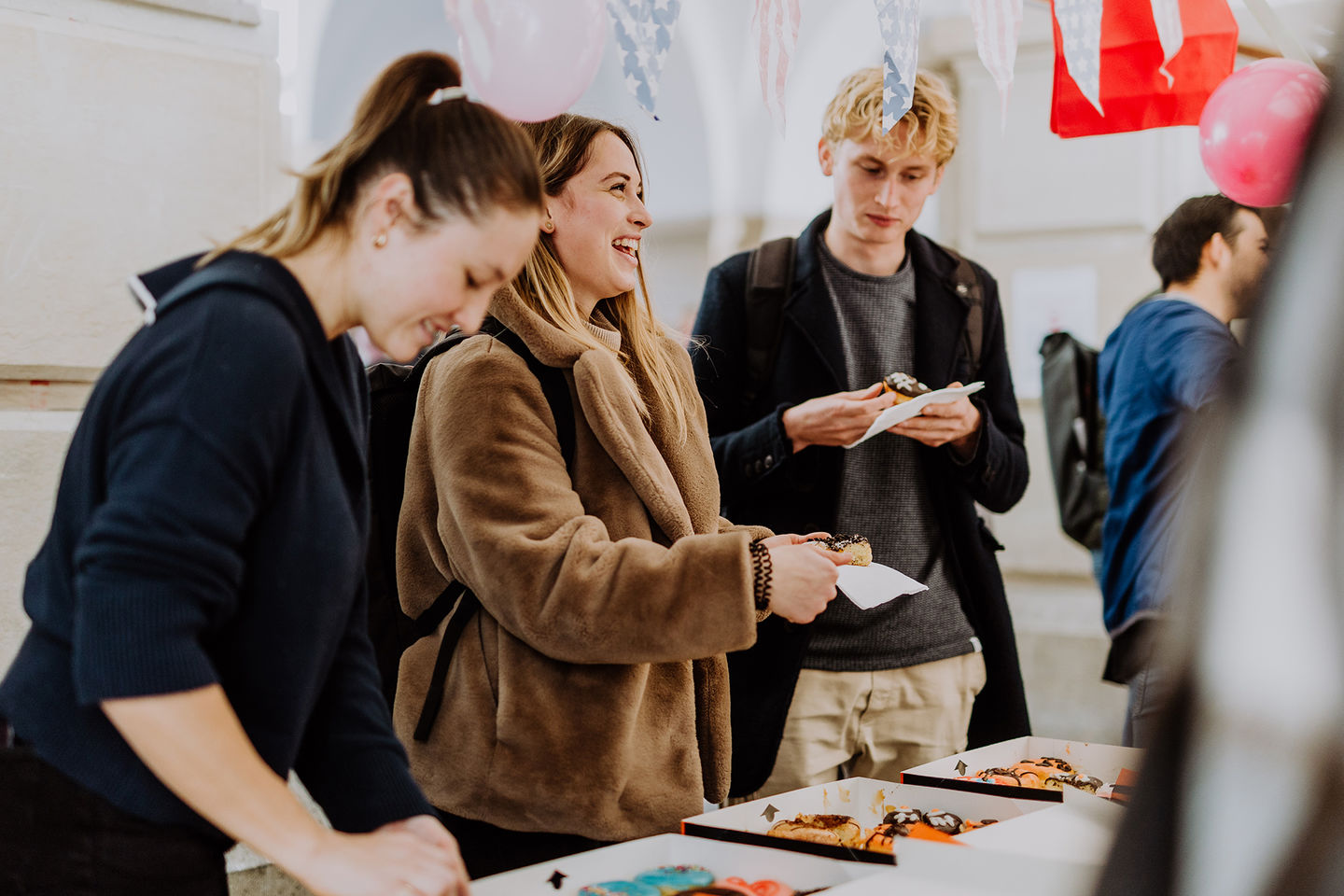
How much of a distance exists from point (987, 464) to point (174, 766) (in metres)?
1.70

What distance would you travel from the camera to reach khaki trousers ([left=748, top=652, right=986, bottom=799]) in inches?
87.4

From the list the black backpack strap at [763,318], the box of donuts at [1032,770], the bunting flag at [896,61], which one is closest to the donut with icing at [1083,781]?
the box of donuts at [1032,770]

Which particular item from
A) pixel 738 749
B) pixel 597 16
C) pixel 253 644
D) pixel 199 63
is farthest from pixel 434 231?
pixel 738 749

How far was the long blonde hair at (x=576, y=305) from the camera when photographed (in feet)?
5.34

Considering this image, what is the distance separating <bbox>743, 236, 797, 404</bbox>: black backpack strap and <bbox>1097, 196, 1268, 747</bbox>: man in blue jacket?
2.35 ft

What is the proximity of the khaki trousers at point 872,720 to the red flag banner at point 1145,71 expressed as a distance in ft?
3.90

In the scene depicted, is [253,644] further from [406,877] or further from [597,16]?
[597,16]

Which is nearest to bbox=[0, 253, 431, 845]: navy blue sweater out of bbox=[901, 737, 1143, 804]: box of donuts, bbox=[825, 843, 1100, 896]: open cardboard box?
bbox=[825, 843, 1100, 896]: open cardboard box

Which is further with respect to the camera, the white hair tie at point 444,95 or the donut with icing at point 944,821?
the donut with icing at point 944,821

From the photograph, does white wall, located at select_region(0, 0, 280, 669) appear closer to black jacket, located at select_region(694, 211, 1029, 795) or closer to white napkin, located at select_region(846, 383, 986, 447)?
black jacket, located at select_region(694, 211, 1029, 795)

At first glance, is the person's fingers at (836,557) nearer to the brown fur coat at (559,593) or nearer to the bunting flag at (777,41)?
the brown fur coat at (559,593)

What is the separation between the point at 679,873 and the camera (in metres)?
1.42

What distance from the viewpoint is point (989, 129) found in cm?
573

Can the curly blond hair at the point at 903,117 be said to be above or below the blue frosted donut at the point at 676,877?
above
